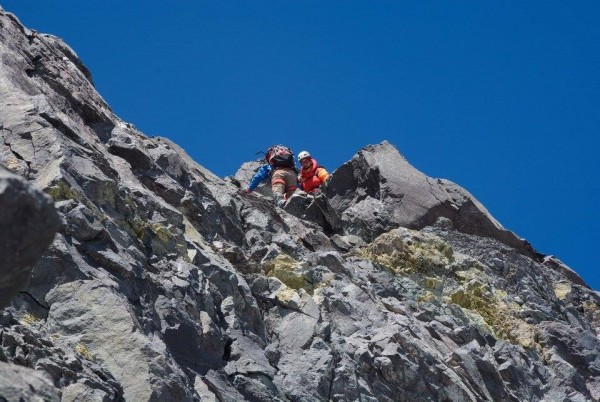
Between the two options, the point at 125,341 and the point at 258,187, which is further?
the point at 258,187

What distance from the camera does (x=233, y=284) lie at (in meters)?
20.0

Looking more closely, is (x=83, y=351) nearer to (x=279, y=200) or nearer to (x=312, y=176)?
(x=279, y=200)

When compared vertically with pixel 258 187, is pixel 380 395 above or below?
below

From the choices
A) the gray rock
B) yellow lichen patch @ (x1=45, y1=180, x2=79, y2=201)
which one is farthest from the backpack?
the gray rock

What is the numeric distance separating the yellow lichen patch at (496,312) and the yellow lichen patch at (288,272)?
18.5ft

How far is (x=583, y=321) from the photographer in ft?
97.9

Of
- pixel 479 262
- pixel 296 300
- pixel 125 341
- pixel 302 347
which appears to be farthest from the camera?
pixel 479 262

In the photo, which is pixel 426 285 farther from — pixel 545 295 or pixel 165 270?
pixel 165 270

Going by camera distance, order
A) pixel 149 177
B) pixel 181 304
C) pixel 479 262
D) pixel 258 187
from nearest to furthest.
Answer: pixel 181 304 → pixel 149 177 → pixel 479 262 → pixel 258 187

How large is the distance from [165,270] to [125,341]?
3.94 meters

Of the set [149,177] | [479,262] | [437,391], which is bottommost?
[437,391]

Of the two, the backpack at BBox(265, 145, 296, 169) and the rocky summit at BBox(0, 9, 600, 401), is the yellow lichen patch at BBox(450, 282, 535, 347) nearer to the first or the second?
the rocky summit at BBox(0, 9, 600, 401)

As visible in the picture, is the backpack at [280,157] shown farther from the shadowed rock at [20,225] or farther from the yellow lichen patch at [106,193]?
the shadowed rock at [20,225]

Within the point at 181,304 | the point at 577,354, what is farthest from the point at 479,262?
the point at 181,304
